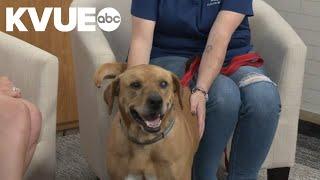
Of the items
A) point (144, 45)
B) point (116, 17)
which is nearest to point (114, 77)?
point (144, 45)

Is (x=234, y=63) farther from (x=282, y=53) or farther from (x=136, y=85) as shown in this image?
(x=136, y=85)

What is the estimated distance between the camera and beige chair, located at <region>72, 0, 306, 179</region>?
179cm

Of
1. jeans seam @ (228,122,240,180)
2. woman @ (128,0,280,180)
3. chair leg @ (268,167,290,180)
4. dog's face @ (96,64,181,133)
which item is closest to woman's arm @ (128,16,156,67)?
woman @ (128,0,280,180)

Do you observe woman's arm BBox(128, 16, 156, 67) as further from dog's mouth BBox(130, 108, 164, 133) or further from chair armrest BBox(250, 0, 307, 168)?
chair armrest BBox(250, 0, 307, 168)

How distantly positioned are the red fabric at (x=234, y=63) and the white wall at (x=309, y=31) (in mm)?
967

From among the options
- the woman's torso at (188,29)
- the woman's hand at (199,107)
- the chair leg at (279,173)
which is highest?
the woman's torso at (188,29)

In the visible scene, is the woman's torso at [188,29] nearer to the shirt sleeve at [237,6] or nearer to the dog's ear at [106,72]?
the shirt sleeve at [237,6]

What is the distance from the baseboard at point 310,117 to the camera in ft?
9.22

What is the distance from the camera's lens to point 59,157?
2.45m

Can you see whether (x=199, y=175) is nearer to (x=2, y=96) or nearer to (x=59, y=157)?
(x=2, y=96)

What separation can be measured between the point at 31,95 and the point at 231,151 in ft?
2.17

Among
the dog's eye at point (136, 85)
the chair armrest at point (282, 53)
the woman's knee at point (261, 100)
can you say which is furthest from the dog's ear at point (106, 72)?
the chair armrest at point (282, 53)

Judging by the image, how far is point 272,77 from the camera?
195 centimetres

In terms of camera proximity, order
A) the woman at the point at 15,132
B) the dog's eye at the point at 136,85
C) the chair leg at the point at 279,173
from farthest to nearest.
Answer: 1. the chair leg at the point at 279,173
2. the dog's eye at the point at 136,85
3. the woman at the point at 15,132
